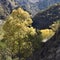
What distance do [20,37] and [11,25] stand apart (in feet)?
14.2

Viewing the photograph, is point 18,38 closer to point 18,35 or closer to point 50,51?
point 18,35

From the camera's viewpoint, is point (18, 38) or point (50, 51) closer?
point (50, 51)

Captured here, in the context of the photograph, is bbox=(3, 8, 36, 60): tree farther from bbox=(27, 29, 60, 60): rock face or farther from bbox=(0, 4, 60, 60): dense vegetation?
bbox=(27, 29, 60, 60): rock face

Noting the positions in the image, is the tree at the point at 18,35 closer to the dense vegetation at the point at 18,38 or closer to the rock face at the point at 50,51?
the dense vegetation at the point at 18,38

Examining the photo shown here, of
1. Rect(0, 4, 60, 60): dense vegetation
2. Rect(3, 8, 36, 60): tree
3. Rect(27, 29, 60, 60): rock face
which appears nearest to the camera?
Rect(27, 29, 60, 60): rock face

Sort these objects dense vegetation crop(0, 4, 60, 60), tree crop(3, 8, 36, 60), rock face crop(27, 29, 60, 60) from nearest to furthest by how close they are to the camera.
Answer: rock face crop(27, 29, 60, 60) → tree crop(3, 8, 36, 60) → dense vegetation crop(0, 4, 60, 60)

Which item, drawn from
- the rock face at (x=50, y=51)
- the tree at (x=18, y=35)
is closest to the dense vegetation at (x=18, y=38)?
the tree at (x=18, y=35)

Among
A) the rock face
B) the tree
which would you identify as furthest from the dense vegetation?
the rock face

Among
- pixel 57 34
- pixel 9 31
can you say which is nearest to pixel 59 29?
pixel 57 34

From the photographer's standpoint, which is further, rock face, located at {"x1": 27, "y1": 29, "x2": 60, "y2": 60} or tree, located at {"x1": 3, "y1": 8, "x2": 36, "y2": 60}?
tree, located at {"x1": 3, "y1": 8, "x2": 36, "y2": 60}

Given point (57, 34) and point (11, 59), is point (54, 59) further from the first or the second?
point (11, 59)

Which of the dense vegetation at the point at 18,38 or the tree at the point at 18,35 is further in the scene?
the dense vegetation at the point at 18,38

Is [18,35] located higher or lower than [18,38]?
higher

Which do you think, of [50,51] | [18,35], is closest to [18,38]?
[18,35]
